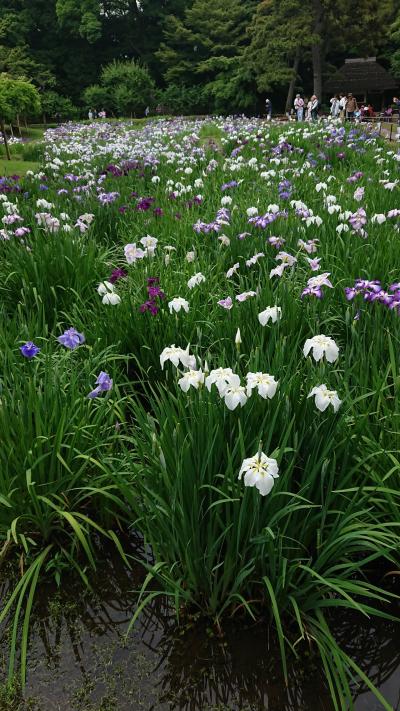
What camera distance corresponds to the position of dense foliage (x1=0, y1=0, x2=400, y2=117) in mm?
33562

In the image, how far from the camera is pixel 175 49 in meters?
45.9

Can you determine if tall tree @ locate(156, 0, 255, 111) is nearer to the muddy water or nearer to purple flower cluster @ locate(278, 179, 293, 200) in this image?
purple flower cluster @ locate(278, 179, 293, 200)

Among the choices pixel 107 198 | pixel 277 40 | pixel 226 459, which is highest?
pixel 277 40

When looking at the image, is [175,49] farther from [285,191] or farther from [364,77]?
[285,191]

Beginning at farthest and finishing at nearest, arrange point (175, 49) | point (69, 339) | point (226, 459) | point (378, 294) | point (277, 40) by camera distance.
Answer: point (175, 49)
point (277, 40)
point (378, 294)
point (69, 339)
point (226, 459)

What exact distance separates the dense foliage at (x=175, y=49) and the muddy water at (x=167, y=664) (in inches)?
1378

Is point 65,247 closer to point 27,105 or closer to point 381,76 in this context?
point 27,105

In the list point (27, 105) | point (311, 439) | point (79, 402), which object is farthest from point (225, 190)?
point (27, 105)

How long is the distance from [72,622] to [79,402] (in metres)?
0.85

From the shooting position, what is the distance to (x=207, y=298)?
3354 mm

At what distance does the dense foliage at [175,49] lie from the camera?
33562 mm

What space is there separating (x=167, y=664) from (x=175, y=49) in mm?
52614

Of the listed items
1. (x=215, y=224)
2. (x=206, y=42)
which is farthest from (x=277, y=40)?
(x=215, y=224)

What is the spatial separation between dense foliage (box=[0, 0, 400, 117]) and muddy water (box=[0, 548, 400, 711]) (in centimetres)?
3501
